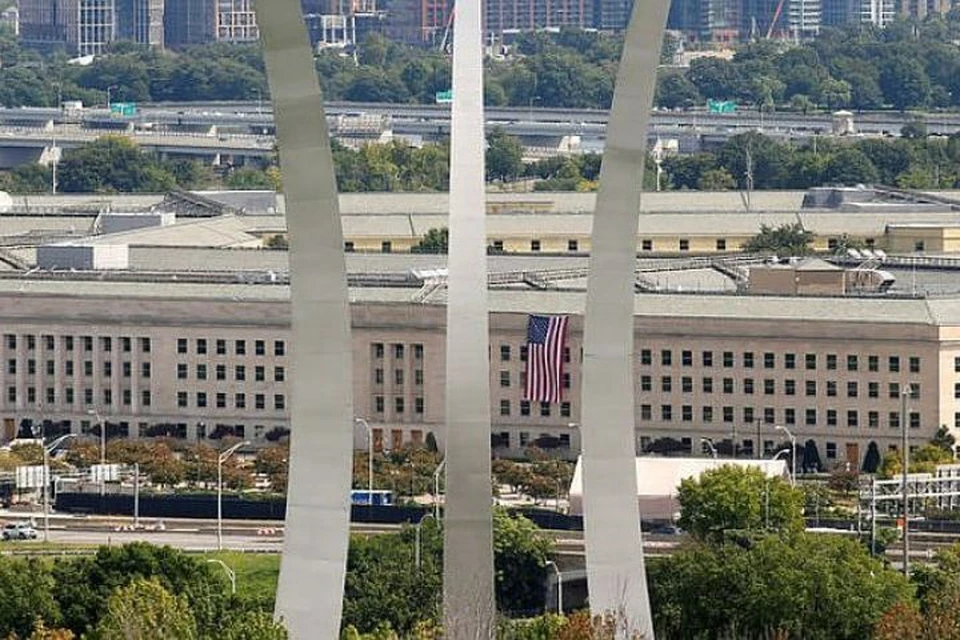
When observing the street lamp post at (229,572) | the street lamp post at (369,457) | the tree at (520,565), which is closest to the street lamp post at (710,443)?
the street lamp post at (369,457)

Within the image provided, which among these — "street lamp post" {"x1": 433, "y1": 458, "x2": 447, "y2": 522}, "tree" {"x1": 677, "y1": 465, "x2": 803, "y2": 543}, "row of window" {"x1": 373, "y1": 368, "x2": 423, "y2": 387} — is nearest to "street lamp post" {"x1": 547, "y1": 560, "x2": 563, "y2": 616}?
"street lamp post" {"x1": 433, "y1": 458, "x2": 447, "y2": 522}

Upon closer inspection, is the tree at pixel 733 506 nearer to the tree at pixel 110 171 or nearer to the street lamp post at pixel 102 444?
the street lamp post at pixel 102 444

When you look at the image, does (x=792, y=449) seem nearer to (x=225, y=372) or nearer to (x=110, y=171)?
(x=225, y=372)

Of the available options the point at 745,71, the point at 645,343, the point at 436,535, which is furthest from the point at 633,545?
the point at 745,71

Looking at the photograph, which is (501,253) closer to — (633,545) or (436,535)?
(436,535)

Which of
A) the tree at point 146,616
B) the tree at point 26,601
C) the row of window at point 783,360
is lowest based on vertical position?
the row of window at point 783,360

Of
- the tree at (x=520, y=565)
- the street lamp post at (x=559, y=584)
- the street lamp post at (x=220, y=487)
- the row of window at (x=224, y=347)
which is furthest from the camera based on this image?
the row of window at (x=224, y=347)
